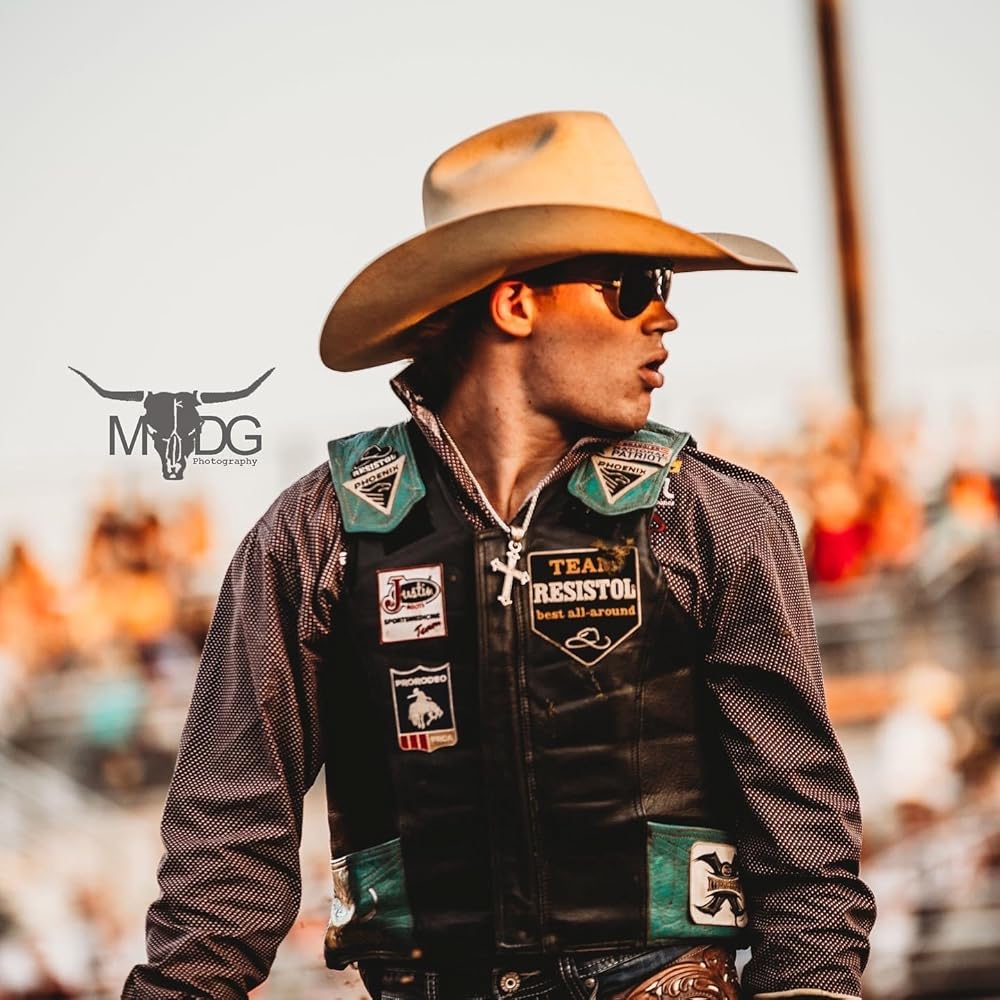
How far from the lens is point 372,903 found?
9.27 feet

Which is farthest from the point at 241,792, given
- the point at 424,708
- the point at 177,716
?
the point at 177,716

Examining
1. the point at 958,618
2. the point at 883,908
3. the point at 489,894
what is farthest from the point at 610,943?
the point at 958,618

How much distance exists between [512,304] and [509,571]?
412 mm

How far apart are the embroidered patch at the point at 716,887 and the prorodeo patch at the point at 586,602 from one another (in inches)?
12.9

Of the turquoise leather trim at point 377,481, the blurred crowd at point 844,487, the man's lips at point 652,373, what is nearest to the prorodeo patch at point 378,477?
the turquoise leather trim at point 377,481

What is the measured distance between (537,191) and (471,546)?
534 millimetres

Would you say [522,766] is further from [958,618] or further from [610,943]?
[958,618]

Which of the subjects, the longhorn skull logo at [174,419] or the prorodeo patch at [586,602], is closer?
the prorodeo patch at [586,602]

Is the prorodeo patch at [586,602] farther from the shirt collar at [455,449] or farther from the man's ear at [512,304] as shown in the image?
the man's ear at [512,304]

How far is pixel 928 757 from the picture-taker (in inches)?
577

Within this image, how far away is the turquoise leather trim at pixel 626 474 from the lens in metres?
2.78

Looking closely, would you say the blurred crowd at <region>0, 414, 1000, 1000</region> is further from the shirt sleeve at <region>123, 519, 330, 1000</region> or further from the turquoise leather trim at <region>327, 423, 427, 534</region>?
the shirt sleeve at <region>123, 519, 330, 1000</region>

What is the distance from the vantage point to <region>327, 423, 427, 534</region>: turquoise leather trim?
287cm

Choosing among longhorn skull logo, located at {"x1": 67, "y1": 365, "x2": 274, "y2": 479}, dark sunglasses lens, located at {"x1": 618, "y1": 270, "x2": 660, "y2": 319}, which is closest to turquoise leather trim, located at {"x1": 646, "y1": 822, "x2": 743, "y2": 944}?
dark sunglasses lens, located at {"x1": 618, "y1": 270, "x2": 660, "y2": 319}
